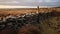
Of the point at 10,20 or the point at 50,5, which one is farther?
the point at 50,5

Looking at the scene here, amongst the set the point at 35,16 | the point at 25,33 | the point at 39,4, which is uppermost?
the point at 39,4

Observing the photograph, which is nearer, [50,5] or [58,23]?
[58,23]

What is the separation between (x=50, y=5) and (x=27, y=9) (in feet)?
0.84

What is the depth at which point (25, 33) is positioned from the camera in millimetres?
890

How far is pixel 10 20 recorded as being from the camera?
960mm

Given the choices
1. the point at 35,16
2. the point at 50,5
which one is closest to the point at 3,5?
the point at 35,16

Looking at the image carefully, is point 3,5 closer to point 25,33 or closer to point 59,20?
point 25,33

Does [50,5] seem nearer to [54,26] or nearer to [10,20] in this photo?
[54,26]

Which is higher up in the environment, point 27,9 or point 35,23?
point 27,9

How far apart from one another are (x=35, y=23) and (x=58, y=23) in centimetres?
21

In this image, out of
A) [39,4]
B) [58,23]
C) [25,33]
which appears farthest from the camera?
[39,4]

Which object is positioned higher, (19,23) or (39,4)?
(39,4)

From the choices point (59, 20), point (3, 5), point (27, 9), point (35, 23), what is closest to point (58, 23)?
point (59, 20)

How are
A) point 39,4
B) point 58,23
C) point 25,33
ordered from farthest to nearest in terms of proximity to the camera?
point 39,4, point 58,23, point 25,33
